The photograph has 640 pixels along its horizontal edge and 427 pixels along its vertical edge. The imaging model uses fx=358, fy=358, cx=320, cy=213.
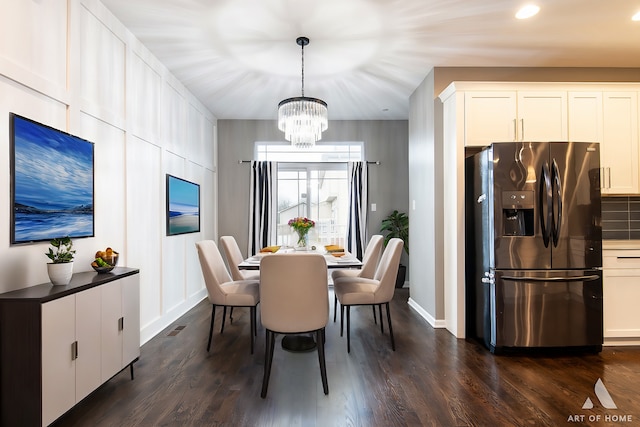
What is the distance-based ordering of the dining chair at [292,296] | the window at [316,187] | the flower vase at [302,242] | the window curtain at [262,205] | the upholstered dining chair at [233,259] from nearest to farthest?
the dining chair at [292,296] → the upholstered dining chair at [233,259] → the flower vase at [302,242] → the window curtain at [262,205] → the window at [316,187]

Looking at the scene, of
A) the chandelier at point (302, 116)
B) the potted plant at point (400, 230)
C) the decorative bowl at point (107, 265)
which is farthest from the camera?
the potted plant at point (400, 230)

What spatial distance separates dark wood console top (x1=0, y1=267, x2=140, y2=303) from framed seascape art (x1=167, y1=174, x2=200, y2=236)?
4.98 ft

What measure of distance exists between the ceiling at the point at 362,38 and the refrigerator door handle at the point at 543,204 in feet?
4.00

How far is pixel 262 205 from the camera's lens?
19.0 feet

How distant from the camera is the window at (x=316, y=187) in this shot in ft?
19.6

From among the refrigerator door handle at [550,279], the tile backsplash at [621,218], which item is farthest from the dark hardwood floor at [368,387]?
the tile backsplash at [621,218]

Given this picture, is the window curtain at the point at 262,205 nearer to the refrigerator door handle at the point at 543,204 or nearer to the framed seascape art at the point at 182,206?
the framed seascape art at the point at 182,206

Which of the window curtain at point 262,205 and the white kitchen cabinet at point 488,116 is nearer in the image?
the white kitchen cabinet at point 488,116

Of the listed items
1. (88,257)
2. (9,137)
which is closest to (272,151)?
(88,257)

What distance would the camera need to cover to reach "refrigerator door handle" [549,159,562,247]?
2914mm

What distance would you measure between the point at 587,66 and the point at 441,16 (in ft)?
6.95

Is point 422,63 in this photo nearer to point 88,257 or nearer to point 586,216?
point 586,216

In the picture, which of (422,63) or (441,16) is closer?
(441,16)

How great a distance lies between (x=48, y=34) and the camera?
2143 millimetres
